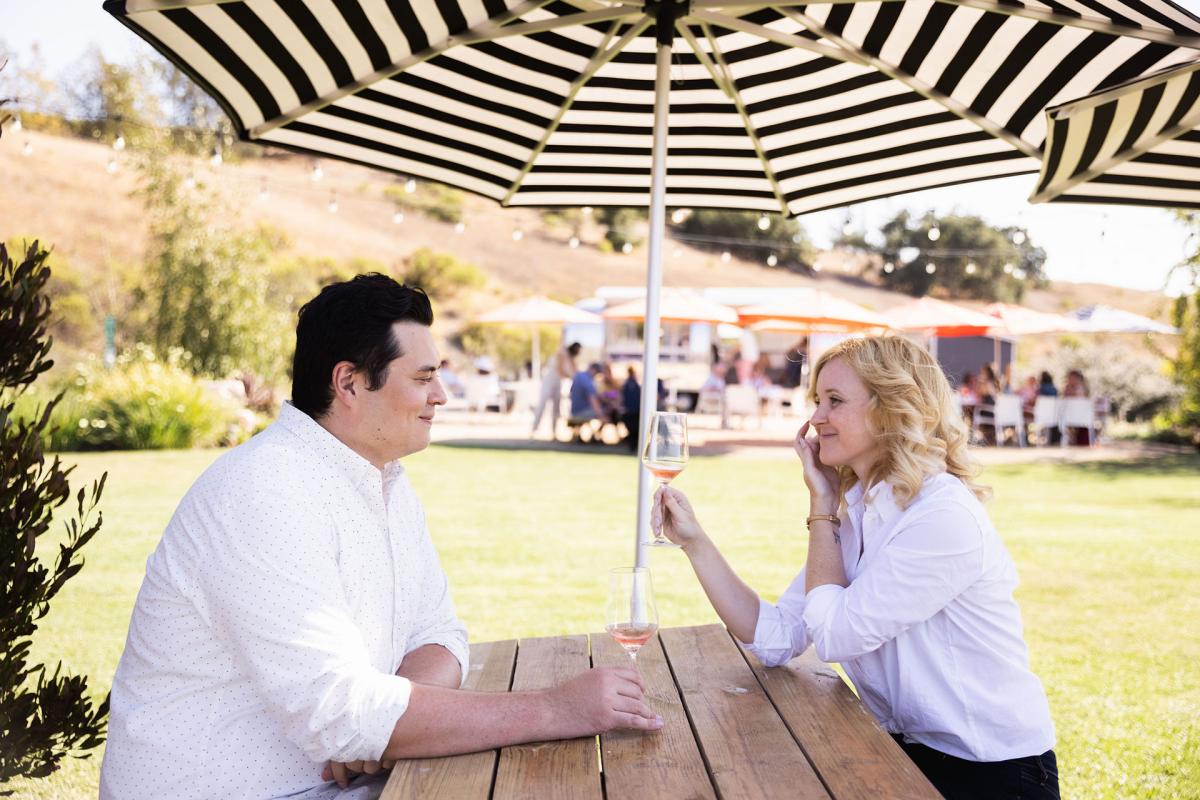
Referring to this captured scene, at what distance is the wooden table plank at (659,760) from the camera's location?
5.43 ft

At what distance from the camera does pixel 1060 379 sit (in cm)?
2839

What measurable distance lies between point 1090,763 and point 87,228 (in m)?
42.5

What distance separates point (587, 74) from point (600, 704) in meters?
2.31

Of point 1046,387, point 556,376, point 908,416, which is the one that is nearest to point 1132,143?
point 908,416

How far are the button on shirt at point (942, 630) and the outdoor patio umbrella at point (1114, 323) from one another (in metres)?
18.8

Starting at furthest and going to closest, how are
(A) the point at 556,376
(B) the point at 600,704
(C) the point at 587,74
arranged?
1. (A) the point at 556,376
2. (C) the point at 587,74
3. (B) the point at 600,704

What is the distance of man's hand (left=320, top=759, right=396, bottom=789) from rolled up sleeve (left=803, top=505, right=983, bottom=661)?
92cm

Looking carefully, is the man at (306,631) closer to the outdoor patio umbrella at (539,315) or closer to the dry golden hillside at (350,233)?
the outdoor patio umbrella at (539,315)

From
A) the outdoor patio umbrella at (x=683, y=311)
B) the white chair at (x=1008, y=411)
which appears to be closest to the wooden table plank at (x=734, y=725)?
the outdoor patio umbrella at (x=683, y=311)

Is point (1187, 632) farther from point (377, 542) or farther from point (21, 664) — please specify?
point (21, 664)

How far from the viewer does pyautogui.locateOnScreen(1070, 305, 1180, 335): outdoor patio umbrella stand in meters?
19.5

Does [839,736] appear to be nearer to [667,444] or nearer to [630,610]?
[630,610]

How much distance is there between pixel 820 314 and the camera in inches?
692

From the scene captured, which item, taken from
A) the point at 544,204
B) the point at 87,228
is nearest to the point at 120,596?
the point at 544,204
